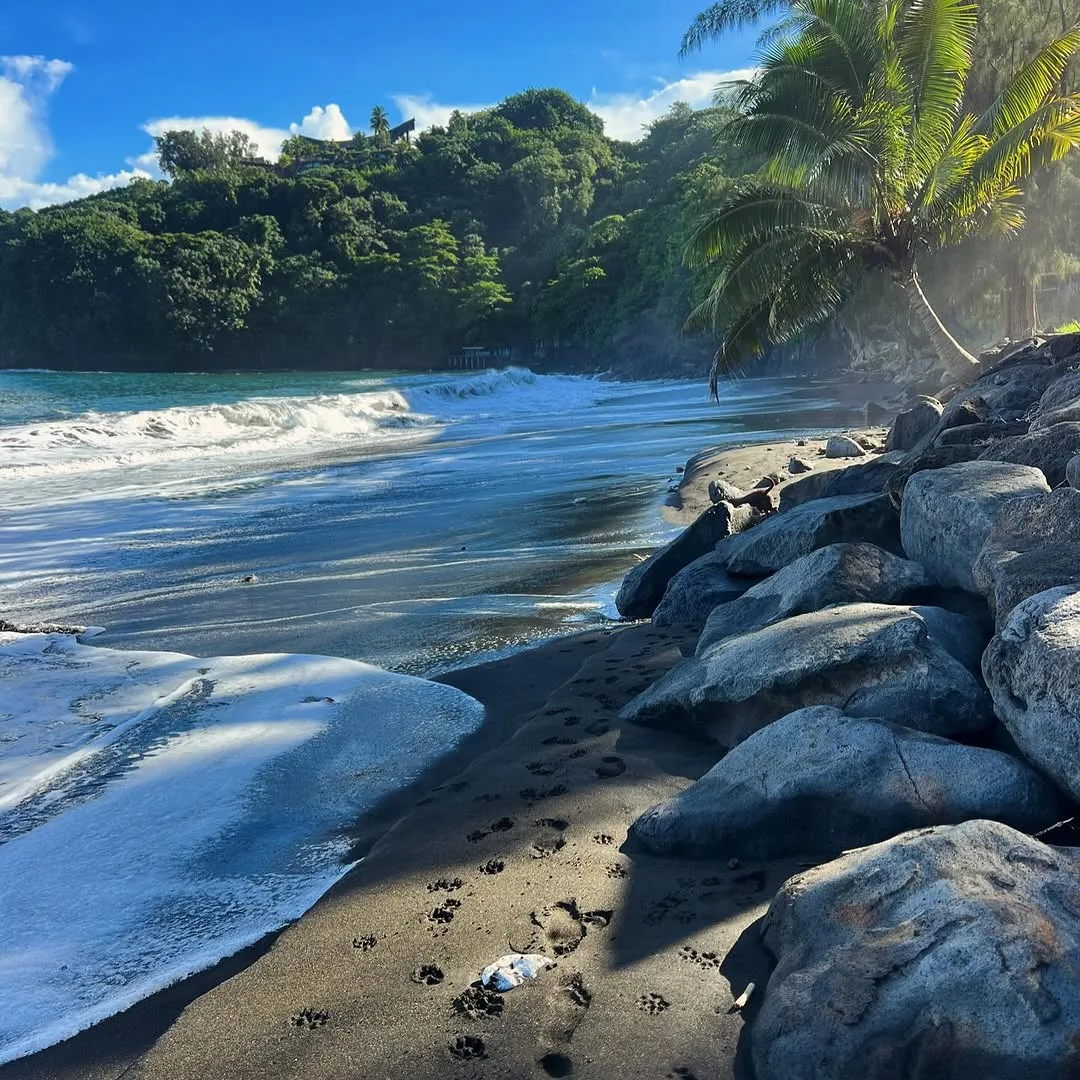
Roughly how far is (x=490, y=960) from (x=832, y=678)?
1680 millimetres

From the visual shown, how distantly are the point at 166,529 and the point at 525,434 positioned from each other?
40.7ft

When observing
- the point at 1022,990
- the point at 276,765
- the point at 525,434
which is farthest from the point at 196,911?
the point at 525,434

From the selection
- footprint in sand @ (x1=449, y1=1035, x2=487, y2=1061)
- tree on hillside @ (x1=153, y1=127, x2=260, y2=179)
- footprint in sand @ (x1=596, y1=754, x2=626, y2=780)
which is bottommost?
footprint in sand @ (x1=449, y1=1035, x2=487, y2=1061)

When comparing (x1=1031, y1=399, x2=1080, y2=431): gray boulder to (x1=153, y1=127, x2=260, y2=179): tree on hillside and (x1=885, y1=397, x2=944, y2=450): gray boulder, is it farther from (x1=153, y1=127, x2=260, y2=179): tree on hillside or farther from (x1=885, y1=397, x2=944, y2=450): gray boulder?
(x1=153, y1=127, x2=260, y2=179): tree on hillside

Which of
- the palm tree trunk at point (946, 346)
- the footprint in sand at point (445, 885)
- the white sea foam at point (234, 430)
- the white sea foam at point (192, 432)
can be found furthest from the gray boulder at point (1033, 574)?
the white sea foam at point (192, 432)

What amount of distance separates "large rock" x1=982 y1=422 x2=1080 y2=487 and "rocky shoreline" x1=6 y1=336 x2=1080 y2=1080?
1.95 feet

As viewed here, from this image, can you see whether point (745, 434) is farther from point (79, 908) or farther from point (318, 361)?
point (318, 361)

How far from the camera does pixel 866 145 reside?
1220 cm

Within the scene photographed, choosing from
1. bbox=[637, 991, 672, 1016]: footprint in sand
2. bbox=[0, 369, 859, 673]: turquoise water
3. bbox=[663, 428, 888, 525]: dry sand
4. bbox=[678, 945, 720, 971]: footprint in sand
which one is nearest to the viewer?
bbox=[637, 991, 672, 1016]: footprint in sand

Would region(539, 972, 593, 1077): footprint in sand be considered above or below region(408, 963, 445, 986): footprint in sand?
above

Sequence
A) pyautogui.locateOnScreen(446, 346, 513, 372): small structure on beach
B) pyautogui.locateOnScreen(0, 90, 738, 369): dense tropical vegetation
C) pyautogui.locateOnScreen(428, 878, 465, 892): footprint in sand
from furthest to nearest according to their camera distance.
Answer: pyautogui.locateOnScreen(446, 346, 513, 372): small structure on beach, pyautogui.locateOnScreen(0, 90, 738, 369): dense tropical vegetation, pyautogui.locateOnScreen(428, 878, 465, 892): footprint in sand

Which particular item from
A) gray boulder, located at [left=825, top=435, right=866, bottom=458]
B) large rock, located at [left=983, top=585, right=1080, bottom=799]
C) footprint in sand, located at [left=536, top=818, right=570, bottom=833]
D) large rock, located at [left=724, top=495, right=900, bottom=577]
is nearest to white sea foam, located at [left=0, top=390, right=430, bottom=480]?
gray boulder, located at [left=825, top=435, right=866, bottom=458]

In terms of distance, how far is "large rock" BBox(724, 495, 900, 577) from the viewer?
18.1 feet

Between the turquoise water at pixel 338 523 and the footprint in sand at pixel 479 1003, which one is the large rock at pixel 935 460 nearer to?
the turquoise water at pixel 338 523
